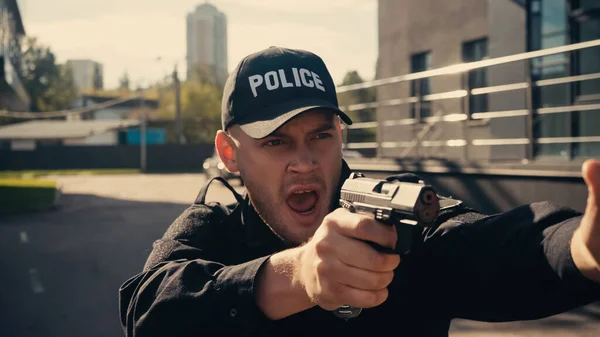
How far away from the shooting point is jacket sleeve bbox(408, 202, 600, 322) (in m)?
1.53

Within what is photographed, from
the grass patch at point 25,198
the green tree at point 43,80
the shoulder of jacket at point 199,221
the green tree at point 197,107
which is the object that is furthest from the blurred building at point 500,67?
the green tree at point 43,80

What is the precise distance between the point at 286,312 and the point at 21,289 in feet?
22.4

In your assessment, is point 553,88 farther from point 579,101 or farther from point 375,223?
point 375,223

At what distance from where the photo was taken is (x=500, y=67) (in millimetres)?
10875

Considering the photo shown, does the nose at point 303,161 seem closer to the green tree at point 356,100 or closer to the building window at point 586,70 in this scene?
the green tree at point 356,100

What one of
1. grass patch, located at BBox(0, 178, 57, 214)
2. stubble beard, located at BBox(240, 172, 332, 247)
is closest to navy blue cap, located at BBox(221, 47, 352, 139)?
stubble beard, located at BBox(240, 172, 332, 247)

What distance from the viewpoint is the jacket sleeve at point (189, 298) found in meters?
1.67

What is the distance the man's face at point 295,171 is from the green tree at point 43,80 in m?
93.0

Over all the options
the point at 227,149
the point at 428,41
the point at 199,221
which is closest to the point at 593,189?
the point at 199,221

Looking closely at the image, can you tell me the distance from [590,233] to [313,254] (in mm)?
645

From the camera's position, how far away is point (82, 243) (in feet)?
35.2

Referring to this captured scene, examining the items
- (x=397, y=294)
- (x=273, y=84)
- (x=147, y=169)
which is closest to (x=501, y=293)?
(x=397, y=294)

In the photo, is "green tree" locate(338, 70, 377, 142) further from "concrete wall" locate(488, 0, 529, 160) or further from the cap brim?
the cap brim

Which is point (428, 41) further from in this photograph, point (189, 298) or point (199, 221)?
point (189, 298)
